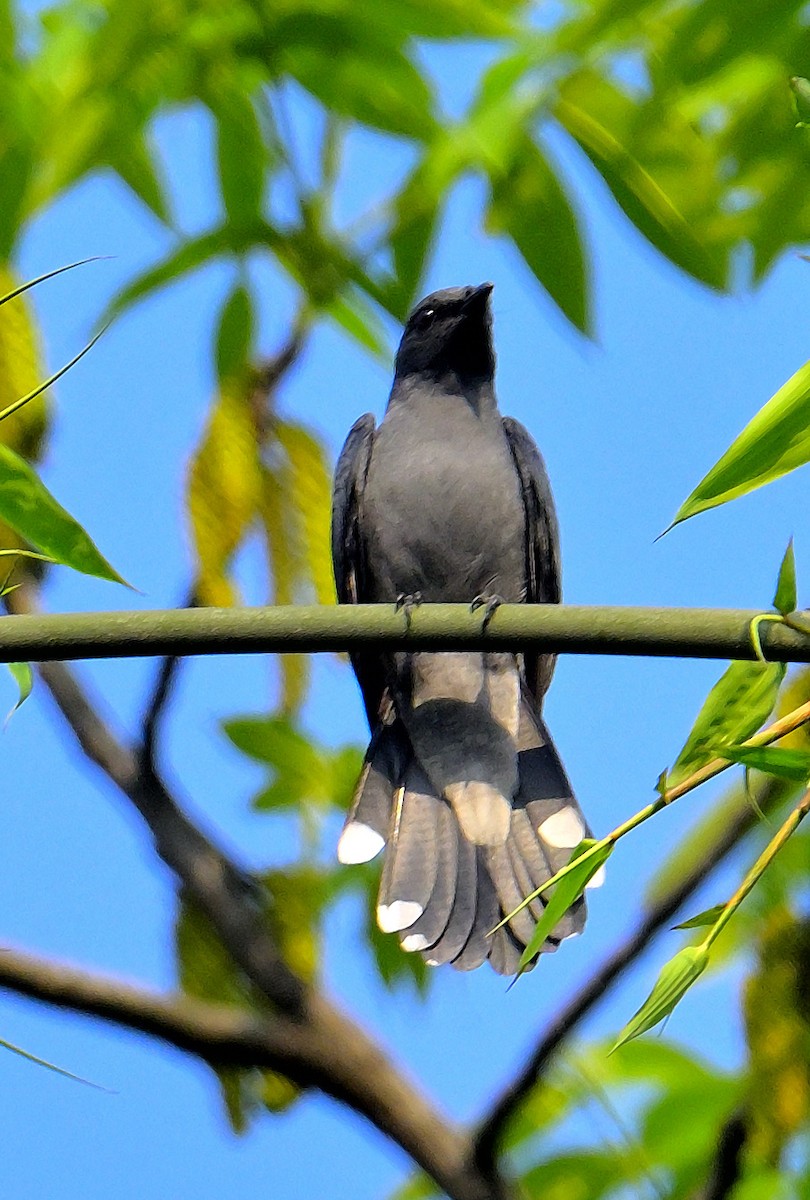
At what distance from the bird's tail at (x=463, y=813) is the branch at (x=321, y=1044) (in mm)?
545

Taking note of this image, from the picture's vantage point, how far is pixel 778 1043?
3.30 metres

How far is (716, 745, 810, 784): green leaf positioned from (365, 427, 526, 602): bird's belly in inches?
98.4

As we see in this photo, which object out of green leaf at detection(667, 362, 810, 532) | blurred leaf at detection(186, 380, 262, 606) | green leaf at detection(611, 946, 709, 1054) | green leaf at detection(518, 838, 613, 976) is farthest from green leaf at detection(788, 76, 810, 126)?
blurred leaf at detection(186, 380, 262, 606)

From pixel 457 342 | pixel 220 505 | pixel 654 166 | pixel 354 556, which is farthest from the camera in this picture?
pixel 457 342

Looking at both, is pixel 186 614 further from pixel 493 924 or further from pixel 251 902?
pixel 251 902

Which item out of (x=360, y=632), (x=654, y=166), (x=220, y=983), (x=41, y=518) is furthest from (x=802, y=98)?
(x=220, y=983)

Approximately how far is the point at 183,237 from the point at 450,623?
1.64 meters

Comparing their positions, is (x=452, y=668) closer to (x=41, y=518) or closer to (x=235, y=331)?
(x=235, y=331)

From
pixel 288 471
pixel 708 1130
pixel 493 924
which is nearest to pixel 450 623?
pixel 288 471

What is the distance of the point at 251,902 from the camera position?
13.7ft

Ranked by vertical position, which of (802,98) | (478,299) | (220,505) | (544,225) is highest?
(478,299)

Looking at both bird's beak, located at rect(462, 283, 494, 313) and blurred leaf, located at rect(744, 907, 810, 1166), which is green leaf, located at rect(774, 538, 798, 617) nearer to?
blurred leaf, located at rect(744, 907, 810, 1166)

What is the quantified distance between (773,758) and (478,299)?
10.9ft

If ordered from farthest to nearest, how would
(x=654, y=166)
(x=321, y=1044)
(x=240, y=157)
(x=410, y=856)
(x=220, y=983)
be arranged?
(x=220, y=983) < (x=321, y=1044) < (x=410, y=856) < (x=240, y=157) < (x=654, y=166)
